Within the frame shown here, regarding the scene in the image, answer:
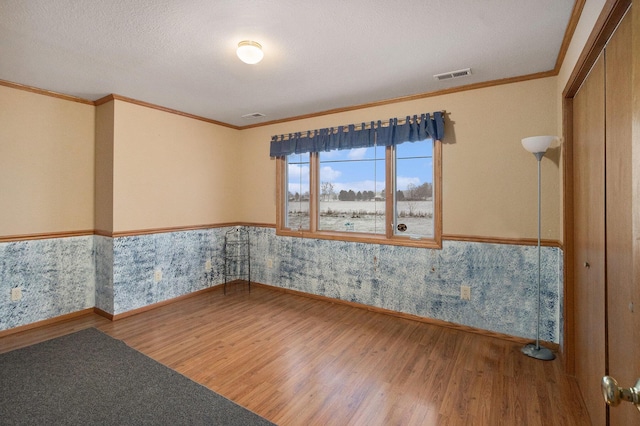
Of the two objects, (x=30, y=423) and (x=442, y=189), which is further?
(x=442, y=189)

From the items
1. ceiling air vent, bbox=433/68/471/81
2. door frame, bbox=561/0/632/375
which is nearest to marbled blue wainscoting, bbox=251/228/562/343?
door frame, bbox=561/0/632/375

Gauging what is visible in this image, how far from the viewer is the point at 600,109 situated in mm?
1609

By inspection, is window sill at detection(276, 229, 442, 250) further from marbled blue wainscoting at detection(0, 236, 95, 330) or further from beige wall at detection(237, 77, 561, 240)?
marbled blue wainscoting at detection(0, 236, 95, 330)

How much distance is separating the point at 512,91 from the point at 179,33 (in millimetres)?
2893

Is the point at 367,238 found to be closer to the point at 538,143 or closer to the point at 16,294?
the point at 538,143

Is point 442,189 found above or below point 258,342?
above

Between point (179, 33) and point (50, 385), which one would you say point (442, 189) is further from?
point (50, 385)

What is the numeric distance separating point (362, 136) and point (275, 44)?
5.47 ft

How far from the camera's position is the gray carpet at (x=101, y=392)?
1875mm

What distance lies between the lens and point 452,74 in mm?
2811

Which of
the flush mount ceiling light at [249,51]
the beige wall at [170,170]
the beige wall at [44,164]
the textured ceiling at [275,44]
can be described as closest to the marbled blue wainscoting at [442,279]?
the beige wall at [170,170]

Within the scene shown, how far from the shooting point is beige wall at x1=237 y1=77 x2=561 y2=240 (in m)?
2.76

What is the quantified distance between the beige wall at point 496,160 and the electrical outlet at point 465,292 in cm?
55

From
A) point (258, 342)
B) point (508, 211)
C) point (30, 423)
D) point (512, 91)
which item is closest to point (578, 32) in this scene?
point (512, 91)
